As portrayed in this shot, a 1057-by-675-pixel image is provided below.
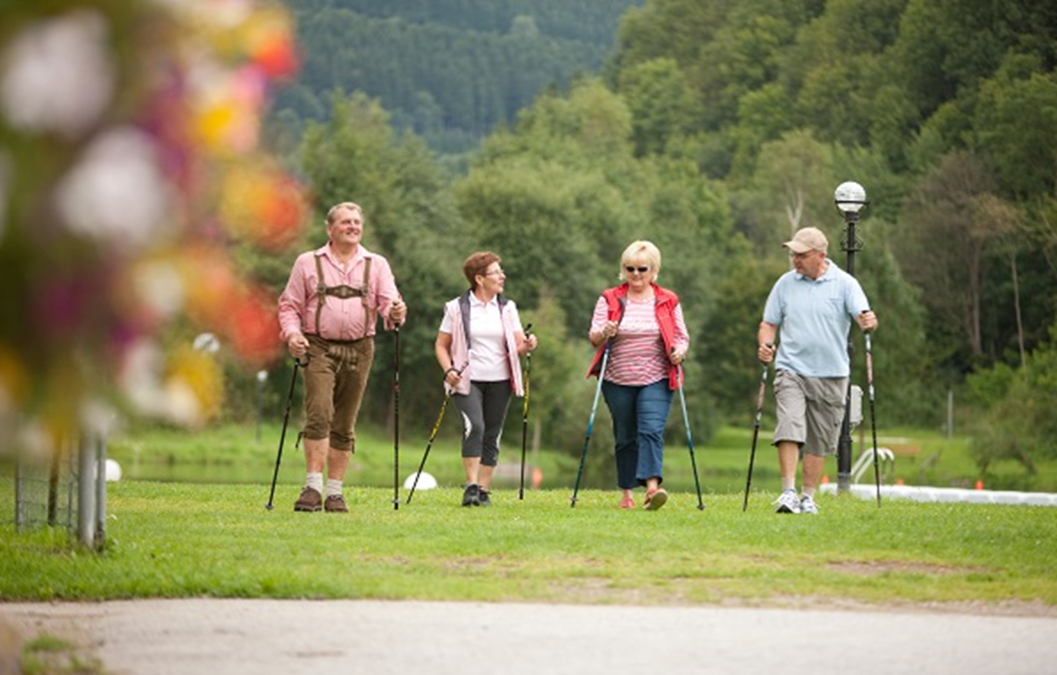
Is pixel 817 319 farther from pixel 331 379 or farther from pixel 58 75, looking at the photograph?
pixel 58 75

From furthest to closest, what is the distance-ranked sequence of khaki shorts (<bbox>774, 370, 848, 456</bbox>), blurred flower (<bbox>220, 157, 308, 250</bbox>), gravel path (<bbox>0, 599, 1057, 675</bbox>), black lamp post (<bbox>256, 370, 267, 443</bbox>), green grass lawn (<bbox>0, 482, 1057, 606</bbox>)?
black lamp post (<bbox>256, 370, 267, 443</bbox>)
khaki shorts (<bbox>774, 370, 848, 456</bbox>)
green grass lawn (<bbox>0, 482, 1057, 606</bbox>)
gravel path (<bbox>0, 599, 1057, 675</bbox>)
blurred flower (<bbox>220, 157, 308, 250</bbox>)

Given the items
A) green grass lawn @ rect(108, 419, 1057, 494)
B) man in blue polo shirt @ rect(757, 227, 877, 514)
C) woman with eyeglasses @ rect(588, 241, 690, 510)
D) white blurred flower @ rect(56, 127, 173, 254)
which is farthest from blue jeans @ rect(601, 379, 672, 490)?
green grass lawn @ rect(108, 419, 1057, 494)

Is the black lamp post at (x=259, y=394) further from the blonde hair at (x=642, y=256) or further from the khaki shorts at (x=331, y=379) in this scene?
the khaki shorts at (x=331, y=379)

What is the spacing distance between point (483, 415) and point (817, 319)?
294cm

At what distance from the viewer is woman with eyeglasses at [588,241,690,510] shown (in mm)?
17828

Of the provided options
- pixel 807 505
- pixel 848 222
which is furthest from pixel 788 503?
pixel 848 222

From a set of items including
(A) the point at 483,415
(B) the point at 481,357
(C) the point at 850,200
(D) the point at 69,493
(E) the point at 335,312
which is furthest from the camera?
(C) the point at 850,200

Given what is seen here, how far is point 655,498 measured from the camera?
17.6m

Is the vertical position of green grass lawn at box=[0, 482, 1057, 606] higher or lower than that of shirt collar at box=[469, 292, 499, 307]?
lower

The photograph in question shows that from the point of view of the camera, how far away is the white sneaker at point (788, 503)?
17594 millimetres

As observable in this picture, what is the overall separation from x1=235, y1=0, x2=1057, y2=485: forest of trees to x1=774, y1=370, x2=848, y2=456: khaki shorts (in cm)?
4435

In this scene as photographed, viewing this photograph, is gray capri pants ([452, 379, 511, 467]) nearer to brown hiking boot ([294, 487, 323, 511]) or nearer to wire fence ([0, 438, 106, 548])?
brown hiking boot ([294, 487, 323, 511])

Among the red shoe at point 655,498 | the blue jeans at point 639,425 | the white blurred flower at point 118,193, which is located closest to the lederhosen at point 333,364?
the blue jeans at point 639,425

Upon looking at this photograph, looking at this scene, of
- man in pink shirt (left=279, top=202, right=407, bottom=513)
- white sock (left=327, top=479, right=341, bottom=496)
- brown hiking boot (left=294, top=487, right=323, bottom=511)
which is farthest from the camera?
white sock (left=327, top=479, right=341, bottom=496)
